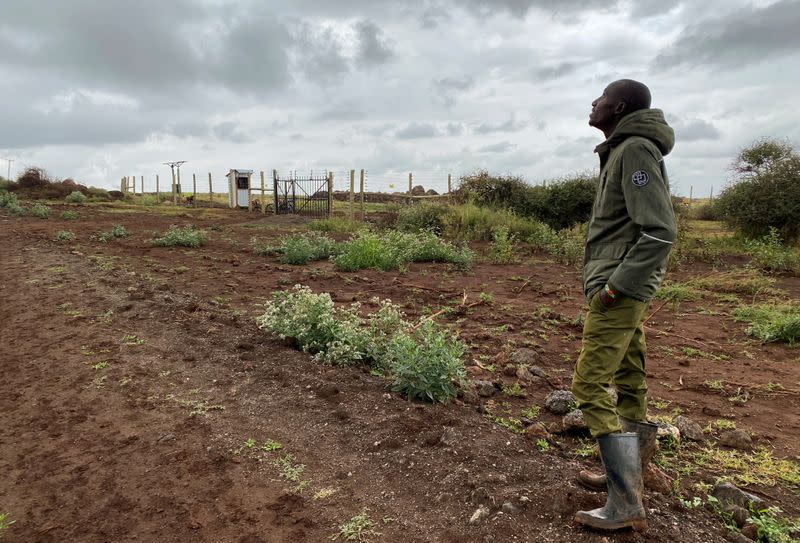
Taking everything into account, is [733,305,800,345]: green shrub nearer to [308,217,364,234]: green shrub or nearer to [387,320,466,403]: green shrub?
[387,320,466,403]: green shrub

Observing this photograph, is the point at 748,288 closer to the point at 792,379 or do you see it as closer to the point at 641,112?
the point at 792,379

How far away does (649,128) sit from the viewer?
2443 millimetres

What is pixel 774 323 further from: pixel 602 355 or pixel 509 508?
pixel 509 508

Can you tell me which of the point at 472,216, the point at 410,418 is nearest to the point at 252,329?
the point at 410,418

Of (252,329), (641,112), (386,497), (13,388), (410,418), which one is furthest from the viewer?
(252,329)

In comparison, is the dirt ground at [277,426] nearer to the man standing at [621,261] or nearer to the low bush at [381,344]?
the low bush at [381,344]

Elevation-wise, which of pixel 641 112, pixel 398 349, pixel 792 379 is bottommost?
pixel 792 379

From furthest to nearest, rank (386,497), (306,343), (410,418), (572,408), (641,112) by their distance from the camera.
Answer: (306,343) → (572,408) → (410,418) → (386,497) → (641,112)

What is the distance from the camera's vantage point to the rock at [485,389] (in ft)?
14.4

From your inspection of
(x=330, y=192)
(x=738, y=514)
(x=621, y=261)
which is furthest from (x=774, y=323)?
(x=330, y=192)

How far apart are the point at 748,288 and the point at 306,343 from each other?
799 cm

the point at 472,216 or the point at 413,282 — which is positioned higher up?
the point at 472,216

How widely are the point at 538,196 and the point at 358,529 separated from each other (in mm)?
15345

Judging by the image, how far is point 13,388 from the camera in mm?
4676
